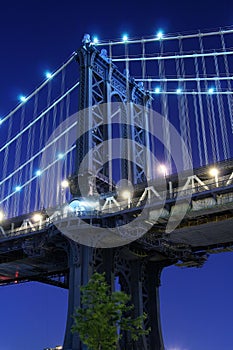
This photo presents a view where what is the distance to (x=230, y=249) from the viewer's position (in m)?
41.8

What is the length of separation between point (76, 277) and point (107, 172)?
10.9 meters

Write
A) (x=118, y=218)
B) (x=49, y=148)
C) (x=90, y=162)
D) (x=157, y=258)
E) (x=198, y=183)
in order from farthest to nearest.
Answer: (x=49, y=148) < (x=157, y=258) < (x=90, y=162) < (x=118, y=218) < (x=198, y=183)

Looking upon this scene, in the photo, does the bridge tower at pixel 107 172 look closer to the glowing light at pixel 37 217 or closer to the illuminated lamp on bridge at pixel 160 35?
the illuminated lamp on bridge at pixel 160 35

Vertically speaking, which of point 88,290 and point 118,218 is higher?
point 118,218

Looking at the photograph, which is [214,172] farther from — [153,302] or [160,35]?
[160,35]

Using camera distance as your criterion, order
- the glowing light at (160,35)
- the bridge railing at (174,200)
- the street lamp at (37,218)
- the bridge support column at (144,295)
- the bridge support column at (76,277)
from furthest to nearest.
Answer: the glowing light at (160,35)
the street lamp at (37,218)
the bridge support column at (144,295)
the bridge support column at (76,277)
the bridge railing at (174,200)

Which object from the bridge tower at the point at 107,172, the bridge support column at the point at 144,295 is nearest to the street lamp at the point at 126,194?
the bridge tower at the point at 107,172

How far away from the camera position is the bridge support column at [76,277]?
33.9 meters

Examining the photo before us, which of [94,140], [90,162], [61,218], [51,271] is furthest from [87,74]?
[51,271]

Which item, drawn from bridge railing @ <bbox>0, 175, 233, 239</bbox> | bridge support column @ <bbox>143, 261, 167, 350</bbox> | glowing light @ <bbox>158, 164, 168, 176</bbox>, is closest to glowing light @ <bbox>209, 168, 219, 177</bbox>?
bridge railing @ <bbox>0, 175, 233, 239</bbox>

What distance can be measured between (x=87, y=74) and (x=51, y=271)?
2306 cm

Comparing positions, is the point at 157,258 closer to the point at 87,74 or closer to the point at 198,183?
the point at 198,183

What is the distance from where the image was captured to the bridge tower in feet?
120

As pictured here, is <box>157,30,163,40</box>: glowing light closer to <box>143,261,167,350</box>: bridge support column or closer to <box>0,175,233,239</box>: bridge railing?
<box>0,175,233,239</box>: bridge railing
